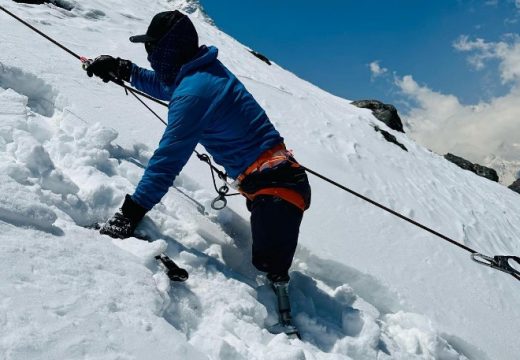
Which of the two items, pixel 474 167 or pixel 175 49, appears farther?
pixel 474 167

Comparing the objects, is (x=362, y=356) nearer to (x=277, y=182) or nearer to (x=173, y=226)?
(x=277, y=182)

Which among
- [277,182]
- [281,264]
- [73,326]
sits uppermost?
[277,182]

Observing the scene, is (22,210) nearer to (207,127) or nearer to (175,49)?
(207,127)

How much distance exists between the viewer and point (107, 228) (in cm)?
324

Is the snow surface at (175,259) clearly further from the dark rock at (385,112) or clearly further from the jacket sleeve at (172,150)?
the dark rock at (385,112)

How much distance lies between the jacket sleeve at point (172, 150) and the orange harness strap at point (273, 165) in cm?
53

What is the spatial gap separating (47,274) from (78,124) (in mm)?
2540

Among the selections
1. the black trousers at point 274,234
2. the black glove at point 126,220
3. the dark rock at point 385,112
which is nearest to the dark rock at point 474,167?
the dark rock at point 385,112

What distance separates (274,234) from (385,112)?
1655cm

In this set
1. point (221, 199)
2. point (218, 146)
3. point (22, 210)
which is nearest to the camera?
point (22, 210)

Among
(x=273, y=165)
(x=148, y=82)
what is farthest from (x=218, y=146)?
(x=148, y=82)

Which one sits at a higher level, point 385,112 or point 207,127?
point 385,112

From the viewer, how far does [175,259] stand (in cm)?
336

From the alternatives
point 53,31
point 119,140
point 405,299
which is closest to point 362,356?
point 405,299
